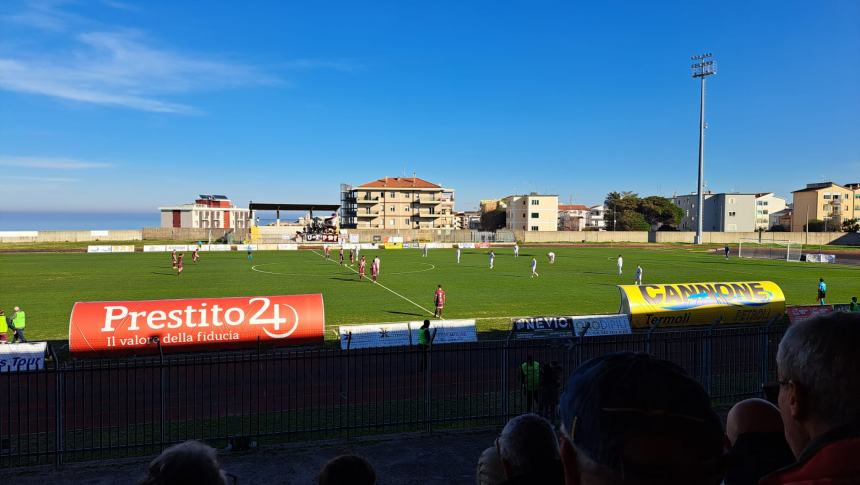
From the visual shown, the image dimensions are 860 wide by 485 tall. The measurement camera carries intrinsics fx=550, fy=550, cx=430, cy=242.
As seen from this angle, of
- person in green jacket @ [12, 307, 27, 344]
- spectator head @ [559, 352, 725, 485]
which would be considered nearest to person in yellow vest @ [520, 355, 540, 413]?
spectator head @ [559, 352, 725, 485]

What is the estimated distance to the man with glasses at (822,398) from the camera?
1.54 m

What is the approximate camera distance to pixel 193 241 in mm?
86500

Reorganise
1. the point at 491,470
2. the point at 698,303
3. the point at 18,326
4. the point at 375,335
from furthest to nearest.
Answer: the point at 698,303 → the point at 18,326 → the point at 375,335 → the point at 491,470

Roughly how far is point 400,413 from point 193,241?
82.6 meters

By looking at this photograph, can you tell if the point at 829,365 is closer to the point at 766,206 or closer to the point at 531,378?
the point at 531,378

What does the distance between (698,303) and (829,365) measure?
22.0 meters

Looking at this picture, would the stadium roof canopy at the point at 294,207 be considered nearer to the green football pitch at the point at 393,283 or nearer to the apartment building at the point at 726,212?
the green football pitch at the point at 393,283

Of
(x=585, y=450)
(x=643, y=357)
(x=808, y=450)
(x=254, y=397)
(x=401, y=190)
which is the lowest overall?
(x=254, y=397)

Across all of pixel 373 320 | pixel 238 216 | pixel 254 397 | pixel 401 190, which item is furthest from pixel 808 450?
pixel 238 216

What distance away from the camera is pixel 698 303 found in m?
21.5

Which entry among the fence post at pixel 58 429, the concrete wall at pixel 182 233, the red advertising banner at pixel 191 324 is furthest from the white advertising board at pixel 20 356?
the concrete wall at pixel 182 233

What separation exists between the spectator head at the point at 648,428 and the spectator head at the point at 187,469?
1.68m

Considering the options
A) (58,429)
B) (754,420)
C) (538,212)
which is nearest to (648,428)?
(754,420)

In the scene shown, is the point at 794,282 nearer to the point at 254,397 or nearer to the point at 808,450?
the point at 254,397
